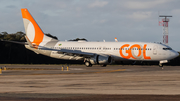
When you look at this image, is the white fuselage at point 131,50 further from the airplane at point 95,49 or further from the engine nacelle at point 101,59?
the engine nacelle at point 101,59

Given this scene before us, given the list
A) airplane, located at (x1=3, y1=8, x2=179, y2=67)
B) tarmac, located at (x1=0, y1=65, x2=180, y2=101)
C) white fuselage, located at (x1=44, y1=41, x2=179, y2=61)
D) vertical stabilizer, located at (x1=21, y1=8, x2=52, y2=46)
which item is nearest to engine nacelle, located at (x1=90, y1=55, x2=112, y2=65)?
airplane, located at (x1=3, y1=8, x2=179, y2=67)

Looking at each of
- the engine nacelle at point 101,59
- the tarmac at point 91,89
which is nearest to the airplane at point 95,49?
the engine nacelle at point 101,59

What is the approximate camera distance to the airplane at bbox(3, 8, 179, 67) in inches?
2008

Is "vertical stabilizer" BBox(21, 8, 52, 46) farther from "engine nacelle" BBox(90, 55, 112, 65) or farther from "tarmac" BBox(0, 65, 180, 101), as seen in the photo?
"tarmac" BBox(0, 65, 180, 101)

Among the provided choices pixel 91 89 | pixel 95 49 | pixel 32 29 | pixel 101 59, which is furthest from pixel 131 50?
pixel 91 89

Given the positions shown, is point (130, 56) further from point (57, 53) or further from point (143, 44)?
point (57, 53)

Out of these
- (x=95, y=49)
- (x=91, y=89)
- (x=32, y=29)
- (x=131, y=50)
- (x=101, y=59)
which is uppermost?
(x=32, y=29)

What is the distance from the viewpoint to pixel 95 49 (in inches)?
2140

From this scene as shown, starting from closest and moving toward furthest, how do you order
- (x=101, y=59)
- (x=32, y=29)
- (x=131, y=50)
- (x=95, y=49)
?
(x=101, y=59), (x=131, y=50), (x=95, y=49), (x=32, y=29)

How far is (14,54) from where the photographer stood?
8025cm

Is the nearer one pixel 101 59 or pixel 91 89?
pixel 91 89

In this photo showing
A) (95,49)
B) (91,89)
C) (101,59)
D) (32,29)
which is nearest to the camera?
(91,89)

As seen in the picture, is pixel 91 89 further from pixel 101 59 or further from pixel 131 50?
pixel 131 50

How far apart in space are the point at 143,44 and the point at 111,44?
19.0 ft
